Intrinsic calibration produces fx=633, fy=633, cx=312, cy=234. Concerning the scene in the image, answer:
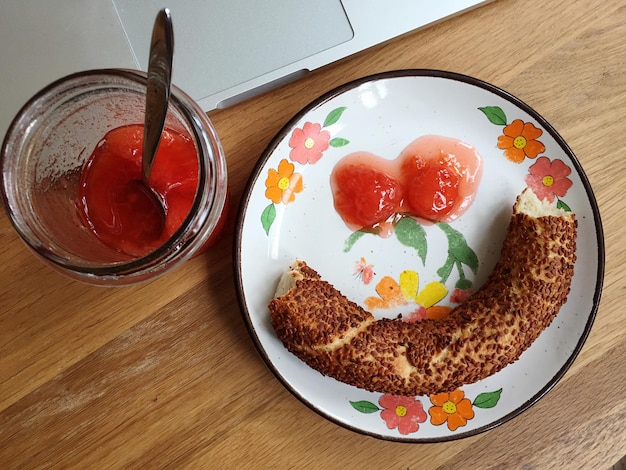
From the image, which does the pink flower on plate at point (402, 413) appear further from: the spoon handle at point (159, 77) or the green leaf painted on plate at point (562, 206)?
the spoon handle at point (159, 77)

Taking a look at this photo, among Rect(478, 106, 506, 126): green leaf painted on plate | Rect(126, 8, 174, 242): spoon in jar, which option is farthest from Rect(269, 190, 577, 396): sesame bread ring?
Rect(126, 8, 174, 242): spoon in jar

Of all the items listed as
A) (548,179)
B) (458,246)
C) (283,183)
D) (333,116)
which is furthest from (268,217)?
(548,179)

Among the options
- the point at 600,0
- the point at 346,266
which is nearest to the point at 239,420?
the point at 346,266

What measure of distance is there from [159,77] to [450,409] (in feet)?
1.88

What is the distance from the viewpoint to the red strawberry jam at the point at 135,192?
664 millimetres

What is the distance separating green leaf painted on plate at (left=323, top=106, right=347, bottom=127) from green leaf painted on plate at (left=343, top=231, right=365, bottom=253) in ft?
0.50

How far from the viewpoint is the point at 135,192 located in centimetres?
67

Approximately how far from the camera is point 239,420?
874 mm

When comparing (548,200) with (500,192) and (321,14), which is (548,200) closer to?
(500,192)

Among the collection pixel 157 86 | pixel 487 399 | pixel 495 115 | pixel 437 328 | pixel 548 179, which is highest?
pixel 157 86

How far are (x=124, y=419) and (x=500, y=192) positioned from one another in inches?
23.8

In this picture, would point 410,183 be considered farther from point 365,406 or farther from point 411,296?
point 365,406

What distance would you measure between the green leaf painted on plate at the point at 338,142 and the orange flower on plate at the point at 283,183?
62mm

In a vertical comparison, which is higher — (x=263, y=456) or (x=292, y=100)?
(x=292, y=100)
